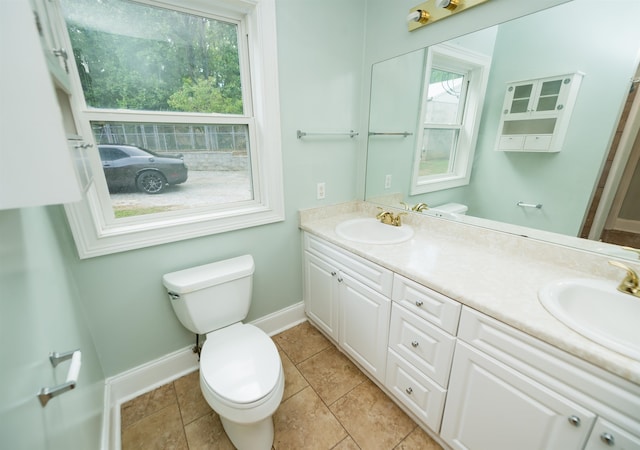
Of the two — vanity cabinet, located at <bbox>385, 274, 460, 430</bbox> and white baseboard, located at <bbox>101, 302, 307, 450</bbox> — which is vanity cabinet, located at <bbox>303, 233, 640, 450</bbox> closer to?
vanity cabinet, located at <bbox>385, 274, 460, 430</bbox>

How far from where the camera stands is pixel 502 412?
0.91 metres

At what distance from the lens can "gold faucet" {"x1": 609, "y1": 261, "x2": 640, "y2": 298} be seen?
90 cm

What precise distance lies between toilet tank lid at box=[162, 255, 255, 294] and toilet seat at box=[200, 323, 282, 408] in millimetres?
278

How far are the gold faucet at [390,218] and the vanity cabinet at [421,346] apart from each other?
24.0 inches

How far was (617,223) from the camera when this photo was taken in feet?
3.45

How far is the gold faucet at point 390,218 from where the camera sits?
1.73 m

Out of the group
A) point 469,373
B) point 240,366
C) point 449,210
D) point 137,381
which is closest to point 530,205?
point 449,210

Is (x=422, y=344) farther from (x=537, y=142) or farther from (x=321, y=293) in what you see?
(x=537, y=142)

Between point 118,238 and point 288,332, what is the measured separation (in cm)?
127

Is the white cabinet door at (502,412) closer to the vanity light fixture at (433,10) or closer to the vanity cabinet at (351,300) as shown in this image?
the vanity cabinet at (351,300)

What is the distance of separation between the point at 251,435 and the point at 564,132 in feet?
6.21

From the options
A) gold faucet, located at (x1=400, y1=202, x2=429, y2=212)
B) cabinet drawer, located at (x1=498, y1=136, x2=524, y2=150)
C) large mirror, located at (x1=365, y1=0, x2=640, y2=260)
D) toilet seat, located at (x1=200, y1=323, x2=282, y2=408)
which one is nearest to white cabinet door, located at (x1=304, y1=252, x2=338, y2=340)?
toilet seat, located at (x1=200, y1=323, x2=282, y2=408)

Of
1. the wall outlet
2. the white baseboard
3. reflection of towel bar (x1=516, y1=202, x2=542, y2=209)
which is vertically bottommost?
the white baseboard

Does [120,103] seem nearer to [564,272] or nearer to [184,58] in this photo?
[184,58]
